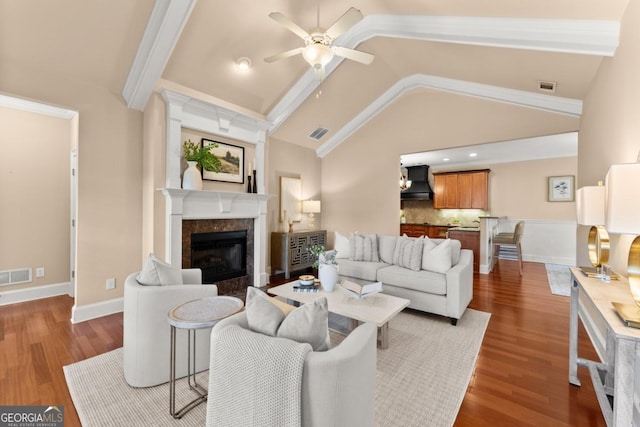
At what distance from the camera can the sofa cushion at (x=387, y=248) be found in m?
3.99

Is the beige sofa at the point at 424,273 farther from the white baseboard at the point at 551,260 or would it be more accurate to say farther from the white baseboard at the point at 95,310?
the white baseboard at the point at 551,260

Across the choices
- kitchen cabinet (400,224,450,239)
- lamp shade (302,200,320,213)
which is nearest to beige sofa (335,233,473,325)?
lamp shade (302,200,320,213)

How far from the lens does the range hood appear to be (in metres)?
7.97

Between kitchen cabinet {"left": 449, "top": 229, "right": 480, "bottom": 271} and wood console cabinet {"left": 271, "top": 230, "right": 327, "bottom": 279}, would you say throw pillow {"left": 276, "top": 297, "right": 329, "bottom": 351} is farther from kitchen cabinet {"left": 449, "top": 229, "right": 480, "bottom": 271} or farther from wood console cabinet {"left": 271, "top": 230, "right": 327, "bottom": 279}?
kitchen cabinet {"left": 449, "top": 229, "right": 480, "bottom": 271}

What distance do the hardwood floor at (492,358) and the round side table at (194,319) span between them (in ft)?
2.07

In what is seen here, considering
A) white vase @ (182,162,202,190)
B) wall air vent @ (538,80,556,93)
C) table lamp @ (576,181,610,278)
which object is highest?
wall air vent @ (538,80,556,93)

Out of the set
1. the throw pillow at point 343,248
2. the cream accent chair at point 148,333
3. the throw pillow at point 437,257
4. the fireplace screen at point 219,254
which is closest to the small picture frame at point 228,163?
the fireplace screen at point 219,254

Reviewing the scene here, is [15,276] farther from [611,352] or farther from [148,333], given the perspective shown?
[611,352]

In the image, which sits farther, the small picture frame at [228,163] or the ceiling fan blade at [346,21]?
the small picture frame at [228,163]

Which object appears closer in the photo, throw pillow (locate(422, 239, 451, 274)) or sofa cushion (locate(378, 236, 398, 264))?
throw pillow (locate(422, 239, 451, 274))

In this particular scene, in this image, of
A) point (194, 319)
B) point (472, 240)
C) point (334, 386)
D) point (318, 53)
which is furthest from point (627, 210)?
point (472, 240)

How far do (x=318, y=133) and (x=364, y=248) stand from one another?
2826mm

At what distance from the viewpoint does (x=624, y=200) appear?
51.9 inches

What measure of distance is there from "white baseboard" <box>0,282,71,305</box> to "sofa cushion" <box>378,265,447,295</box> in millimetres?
4644
